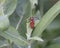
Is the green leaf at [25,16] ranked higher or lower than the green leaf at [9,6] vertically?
lower

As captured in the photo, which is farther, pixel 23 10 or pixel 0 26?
pixel 23 10

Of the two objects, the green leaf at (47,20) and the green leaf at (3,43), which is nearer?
the green leaf at (47,20)

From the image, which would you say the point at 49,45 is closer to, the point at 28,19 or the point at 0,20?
the point at 28,19

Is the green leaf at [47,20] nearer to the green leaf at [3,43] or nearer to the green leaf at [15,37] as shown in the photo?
the green leaf at [15,37]

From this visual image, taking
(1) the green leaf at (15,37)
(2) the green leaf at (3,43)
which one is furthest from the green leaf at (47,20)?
(2) the green leaf at (3,43)

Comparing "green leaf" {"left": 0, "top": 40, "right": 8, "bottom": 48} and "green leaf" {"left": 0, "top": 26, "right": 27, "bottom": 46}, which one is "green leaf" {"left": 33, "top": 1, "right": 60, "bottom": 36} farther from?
"green leaf" {"left": 0, "top": 40, "right": 8, "bottom": 48}

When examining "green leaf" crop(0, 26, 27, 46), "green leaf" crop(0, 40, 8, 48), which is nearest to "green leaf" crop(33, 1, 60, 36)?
"green leaf" crop(0, 26, 27, 46)

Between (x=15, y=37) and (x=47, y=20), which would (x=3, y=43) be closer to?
(x=15, y=37)

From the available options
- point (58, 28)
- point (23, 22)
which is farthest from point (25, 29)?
point (58, 28)
